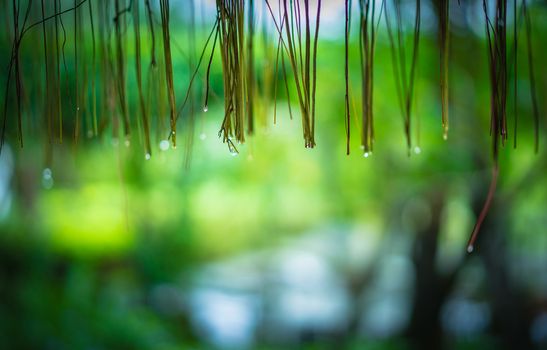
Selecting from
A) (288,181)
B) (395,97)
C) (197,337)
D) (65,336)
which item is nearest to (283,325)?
(197,337)

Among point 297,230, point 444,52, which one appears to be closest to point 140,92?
point 444,52

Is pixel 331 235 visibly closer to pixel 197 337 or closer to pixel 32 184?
pixel 197 337

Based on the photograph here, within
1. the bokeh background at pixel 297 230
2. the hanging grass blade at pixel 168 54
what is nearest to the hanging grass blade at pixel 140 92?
the hanging grass blade at pixel 168 54

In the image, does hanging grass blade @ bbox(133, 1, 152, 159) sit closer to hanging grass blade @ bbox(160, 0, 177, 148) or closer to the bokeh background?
hanging grass blade @ bbox(160, 0, 177, 148)

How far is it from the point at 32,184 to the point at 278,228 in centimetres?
119

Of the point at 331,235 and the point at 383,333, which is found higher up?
the point at 331,235

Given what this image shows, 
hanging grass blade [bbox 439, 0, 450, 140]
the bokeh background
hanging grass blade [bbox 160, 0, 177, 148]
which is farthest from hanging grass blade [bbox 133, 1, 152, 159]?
the bokeh background

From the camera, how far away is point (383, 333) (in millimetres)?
2309

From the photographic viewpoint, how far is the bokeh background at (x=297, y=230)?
1912mm

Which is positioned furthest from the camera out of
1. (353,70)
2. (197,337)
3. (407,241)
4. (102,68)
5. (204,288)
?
(204,288)

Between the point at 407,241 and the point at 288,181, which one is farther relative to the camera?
the point at 288,181

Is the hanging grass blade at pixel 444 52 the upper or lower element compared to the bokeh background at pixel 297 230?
upper

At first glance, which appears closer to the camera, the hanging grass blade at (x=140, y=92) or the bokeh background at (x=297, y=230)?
the hanging grass blade at (x=140, y=92)

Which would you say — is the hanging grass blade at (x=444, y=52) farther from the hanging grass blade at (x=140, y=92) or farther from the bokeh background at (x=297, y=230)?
the bokeh background at (x=297, y=230)
